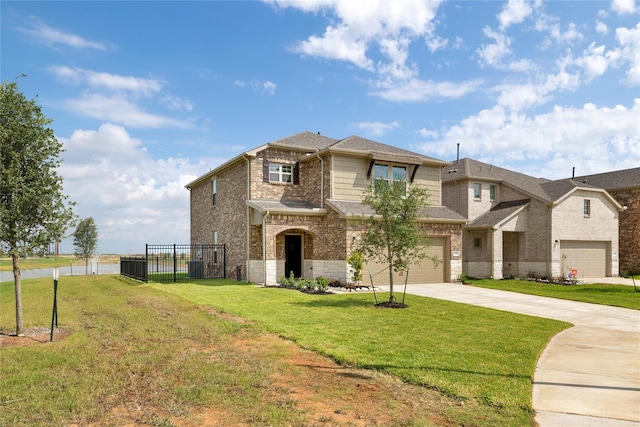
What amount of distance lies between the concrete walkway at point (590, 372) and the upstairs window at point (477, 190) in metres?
15.0

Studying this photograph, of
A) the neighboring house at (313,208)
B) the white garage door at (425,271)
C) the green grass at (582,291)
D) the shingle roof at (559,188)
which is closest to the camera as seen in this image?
the green grass at (582,291)

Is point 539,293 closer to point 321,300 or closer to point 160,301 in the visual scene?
point 321,300

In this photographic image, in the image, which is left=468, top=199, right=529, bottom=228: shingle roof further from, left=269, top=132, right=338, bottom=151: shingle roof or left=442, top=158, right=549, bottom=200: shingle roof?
left=269, top=132, right=338, bottom=151: shingle roof

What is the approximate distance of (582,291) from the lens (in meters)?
18.6

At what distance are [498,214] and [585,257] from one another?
20.4ft

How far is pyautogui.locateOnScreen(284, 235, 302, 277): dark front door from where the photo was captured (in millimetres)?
21578

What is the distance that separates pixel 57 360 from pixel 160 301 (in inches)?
272

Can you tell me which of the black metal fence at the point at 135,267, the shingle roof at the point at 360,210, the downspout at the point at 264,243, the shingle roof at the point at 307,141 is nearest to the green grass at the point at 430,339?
the downspout at the point at 264,243

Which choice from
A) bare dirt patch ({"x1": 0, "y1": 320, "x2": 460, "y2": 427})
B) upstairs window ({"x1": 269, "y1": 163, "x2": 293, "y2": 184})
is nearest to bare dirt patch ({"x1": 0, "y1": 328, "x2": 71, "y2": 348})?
bare dirt patch ({"x1": 0, "y1": 320, "x2": 460, "y2": 427})

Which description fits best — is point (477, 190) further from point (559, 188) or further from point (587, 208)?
point (587, 208)

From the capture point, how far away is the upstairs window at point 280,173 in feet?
71.0

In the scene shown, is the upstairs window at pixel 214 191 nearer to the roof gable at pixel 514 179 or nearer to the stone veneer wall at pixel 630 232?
the roof gable at pixel 514 179

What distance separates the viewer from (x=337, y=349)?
24.9ft

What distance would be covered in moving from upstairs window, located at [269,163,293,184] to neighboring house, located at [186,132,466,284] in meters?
0.05
